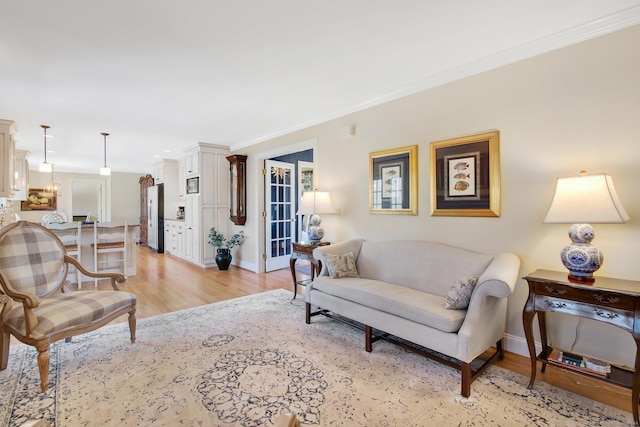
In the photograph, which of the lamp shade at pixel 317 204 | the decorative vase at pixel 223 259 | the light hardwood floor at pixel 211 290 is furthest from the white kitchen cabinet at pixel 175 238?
the lamp shade at pixel 317 204

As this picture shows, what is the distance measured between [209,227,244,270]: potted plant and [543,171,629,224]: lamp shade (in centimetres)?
496

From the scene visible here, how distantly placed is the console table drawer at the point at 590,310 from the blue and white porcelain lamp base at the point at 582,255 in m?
0.18

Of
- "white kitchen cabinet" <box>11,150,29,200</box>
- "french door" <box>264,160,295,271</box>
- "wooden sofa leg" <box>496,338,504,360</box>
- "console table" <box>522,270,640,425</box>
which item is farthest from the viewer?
"white kitchen cabinet" <box>11,150,29,200</box>

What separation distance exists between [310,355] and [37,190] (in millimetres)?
10391

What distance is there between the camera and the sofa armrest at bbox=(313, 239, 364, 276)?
126 inches

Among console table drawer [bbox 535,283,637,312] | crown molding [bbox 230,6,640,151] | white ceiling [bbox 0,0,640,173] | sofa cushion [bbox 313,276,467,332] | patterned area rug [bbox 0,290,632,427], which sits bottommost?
patterned area rug [bbox 0,290,632,427]

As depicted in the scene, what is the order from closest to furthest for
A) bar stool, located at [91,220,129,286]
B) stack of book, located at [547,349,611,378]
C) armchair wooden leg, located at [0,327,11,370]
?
1. stack of book, located at [547,349,611,378]
2. armchair wooden leg, located at [0,327,11,370]
3. bar stool, located at [91,220,129,286]

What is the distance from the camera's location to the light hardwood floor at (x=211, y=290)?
6.66 ft

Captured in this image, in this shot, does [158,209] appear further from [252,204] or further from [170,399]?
[170,399]

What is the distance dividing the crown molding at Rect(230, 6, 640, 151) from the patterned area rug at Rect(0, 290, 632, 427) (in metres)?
2.44

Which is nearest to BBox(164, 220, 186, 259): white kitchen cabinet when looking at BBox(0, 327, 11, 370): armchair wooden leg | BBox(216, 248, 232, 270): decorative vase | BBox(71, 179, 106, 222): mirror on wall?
BBox(216, 248, 232, 270): decorative vase

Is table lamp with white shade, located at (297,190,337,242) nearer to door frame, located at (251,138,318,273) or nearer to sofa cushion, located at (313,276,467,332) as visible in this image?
sofa cushion, located at (313,276,467,332)

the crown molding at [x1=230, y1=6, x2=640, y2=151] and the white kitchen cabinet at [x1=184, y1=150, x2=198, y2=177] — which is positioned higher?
the crown molding at [x1=230, y1=6, x2=640, y2=151]

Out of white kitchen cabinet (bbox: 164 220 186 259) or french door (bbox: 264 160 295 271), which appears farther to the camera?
white kitchen cabinet (bbox: 164 220 186 259)
